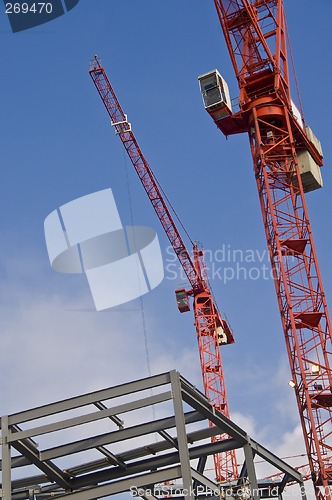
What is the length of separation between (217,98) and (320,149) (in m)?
9.61

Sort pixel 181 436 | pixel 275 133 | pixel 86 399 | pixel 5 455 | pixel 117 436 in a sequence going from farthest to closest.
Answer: pixel 275 133
pixel 117 436
pixel 5 455
pixel 86 399
pixel 181 436

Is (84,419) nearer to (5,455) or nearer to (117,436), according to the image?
(117,436)

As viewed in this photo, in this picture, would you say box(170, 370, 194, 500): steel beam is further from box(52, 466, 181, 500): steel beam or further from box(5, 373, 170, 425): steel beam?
box(52, 466, 181, 500): steel beam

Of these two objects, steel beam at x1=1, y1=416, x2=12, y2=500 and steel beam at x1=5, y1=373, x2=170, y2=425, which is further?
steel beam at x1=1, y1=416, x2=12, y2=500

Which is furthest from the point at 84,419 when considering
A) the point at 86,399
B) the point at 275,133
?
the point at 275,133

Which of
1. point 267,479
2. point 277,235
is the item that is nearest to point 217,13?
point 277,235

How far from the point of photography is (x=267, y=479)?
74188mm

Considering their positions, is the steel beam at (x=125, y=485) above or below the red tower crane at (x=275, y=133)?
below

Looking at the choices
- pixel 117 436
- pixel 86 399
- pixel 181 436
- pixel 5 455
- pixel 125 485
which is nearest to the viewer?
pixel 181 436

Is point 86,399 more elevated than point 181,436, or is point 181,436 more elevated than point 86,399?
point 86,399

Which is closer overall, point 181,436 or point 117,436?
point 181,436

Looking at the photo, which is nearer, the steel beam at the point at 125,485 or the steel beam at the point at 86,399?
the steel beam at the point at 125,485

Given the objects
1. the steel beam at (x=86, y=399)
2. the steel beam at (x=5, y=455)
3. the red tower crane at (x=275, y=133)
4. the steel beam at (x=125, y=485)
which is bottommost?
the steel beam at (x=125, y=485)

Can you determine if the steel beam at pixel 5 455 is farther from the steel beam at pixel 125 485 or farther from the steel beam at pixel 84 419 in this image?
the steel beam at pixel 125 485
